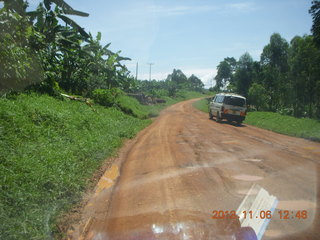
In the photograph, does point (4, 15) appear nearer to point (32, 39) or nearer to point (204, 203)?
point (32, 39)

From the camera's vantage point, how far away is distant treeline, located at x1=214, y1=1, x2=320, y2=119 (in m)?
21.7

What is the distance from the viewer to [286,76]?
26156 mm

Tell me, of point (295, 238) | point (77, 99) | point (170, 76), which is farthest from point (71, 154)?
point (170, 76)

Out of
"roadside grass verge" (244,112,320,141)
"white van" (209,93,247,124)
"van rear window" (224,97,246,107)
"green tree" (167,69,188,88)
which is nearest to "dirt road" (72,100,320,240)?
"roadside grass verge" (244,112,320,141)

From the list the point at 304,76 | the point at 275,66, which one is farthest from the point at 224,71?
the point at 304,76

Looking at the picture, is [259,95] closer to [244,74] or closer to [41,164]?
[244,74]

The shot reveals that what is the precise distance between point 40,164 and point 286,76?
25876 mm

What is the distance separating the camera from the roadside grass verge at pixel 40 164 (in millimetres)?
3764

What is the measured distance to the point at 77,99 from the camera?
15305mm

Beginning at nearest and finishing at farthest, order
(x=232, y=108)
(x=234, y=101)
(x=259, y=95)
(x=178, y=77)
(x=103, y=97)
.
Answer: (x=232, y=108) → (x=234, y=101) → (x=103, y=97) → (x=259, y=95) → (x=178, y=77)

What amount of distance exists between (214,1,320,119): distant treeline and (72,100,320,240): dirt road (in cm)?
1345

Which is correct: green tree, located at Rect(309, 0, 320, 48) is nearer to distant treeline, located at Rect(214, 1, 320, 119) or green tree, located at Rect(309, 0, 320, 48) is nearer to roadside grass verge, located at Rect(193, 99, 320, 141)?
distant treeline, located at Rect(214, 1, 320, 119)

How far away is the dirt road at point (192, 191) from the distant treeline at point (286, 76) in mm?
13453

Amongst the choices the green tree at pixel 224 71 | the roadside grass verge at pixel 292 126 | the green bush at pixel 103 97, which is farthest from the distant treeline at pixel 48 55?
the green tree at pixel 224 71
